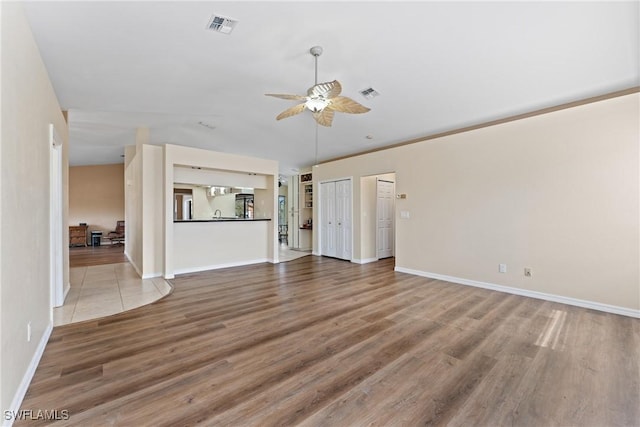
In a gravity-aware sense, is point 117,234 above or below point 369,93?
below

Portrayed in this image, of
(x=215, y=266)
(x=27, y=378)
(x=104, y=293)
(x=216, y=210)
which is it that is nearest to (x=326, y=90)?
(x=27, y=378)

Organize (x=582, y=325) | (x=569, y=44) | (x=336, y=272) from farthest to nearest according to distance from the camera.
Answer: (x=336, y=272)
(x=582, y=325)
(x=569, y=44)

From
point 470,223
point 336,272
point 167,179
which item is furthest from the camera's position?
point 336,272

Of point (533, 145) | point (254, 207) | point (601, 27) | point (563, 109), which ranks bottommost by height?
point (254, 207)

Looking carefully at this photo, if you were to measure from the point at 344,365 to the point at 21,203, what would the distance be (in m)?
2.64

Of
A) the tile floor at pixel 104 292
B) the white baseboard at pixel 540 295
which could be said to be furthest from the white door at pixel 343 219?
the tile floor at pixel 104 292

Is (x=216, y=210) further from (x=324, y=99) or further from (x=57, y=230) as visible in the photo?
(x=324, y=99)

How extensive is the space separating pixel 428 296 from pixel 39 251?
14.7 feet

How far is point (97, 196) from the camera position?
10234mm

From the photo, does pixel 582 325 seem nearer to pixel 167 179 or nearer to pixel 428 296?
pixel 428 296

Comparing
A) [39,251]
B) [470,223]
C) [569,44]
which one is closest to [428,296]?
[470,223]

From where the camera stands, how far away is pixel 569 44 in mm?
2723

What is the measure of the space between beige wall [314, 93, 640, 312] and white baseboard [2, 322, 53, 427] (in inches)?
208

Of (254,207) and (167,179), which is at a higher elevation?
(167,179)
